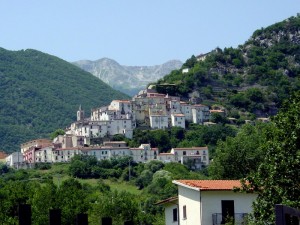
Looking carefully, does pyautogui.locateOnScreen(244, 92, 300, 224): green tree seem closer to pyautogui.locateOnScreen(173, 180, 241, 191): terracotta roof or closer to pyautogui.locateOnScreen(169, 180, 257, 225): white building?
pyautogui.locateOnScreen(173, 180, 241, 191): terracotta roof

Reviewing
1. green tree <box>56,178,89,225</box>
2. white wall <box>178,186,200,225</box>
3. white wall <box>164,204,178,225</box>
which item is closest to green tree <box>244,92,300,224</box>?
white wall <box>178,186,200,225</box>

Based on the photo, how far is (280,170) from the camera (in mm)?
30484

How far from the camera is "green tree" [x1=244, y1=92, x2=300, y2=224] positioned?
98.5 feet

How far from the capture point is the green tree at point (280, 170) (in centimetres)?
Answer: 3003

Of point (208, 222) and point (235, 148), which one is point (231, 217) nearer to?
point (208, 222)

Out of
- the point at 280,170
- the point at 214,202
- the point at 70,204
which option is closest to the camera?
the point at 280,170

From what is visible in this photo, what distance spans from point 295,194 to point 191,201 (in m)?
12.7

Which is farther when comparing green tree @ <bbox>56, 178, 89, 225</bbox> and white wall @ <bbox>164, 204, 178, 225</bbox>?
green tree @ <bbox>56, 178, 89, 225</bbox>

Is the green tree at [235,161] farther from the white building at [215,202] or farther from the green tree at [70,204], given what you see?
the white building at [215,202]

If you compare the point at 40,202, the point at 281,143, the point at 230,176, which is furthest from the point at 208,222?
the point at 40,202

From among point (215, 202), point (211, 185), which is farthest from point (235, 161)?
point (215, 202)

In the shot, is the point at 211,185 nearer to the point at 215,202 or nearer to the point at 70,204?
the point at 215,202

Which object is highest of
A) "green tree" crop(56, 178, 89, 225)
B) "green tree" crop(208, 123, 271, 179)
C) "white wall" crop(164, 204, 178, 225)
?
"green tree" crop(208, 123, 271, 179)

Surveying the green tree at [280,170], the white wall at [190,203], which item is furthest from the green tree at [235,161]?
the green tree at [280,170]
